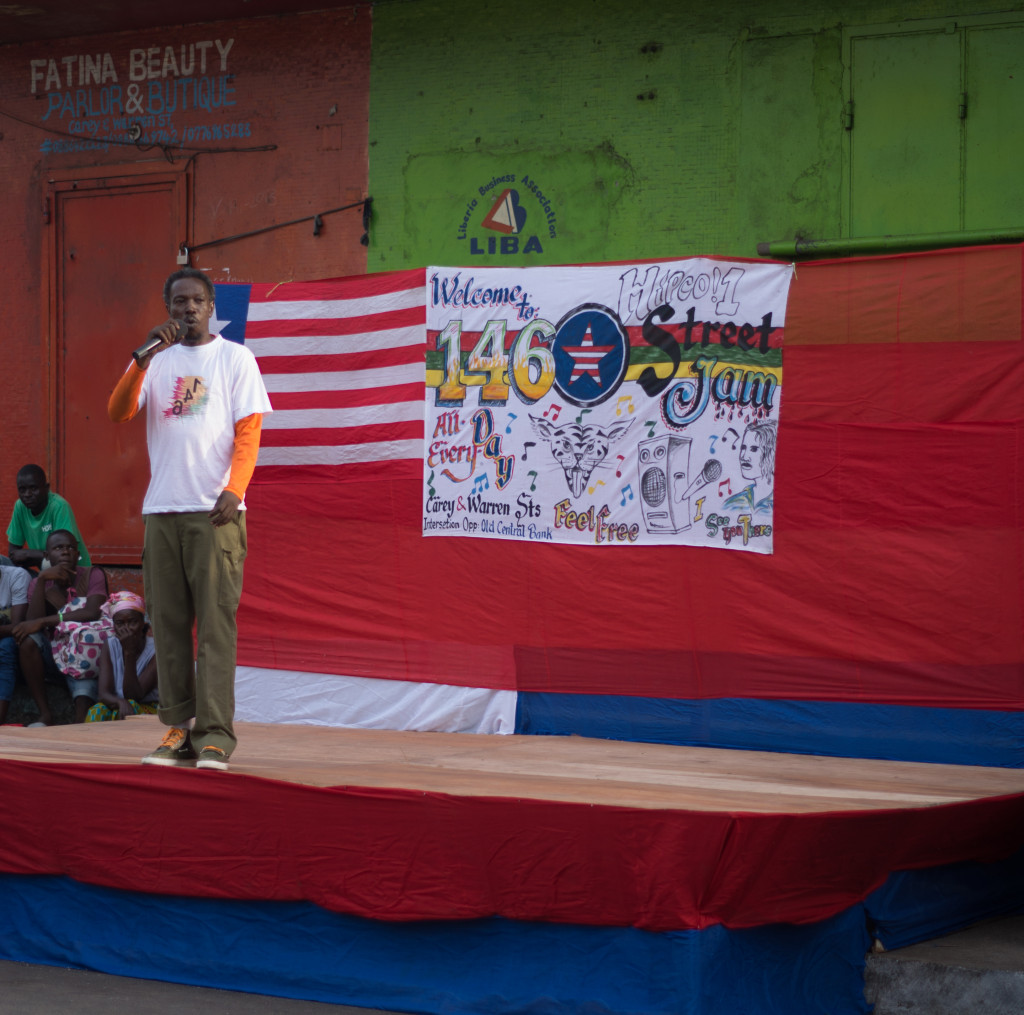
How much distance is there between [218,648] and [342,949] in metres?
0.99

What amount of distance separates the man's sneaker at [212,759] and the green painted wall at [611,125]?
15.1 feet

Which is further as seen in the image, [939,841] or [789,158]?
[789,158]

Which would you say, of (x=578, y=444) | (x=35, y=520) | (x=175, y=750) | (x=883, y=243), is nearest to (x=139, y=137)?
(x=35, y=520)

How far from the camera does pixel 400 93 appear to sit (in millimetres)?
8703

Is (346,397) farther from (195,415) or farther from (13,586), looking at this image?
(13,586)

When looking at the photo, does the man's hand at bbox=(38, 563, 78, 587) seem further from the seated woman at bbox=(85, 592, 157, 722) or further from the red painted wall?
the red painted wall

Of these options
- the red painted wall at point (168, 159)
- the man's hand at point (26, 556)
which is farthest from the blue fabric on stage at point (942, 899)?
the man's hand at point (26, 556)

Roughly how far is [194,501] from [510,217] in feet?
14.8

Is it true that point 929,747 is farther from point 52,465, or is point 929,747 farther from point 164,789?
point 52,465

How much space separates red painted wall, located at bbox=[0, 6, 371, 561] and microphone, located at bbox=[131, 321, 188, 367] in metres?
4.36

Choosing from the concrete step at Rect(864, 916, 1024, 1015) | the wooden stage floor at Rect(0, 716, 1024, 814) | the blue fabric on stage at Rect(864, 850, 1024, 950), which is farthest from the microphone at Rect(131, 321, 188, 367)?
the concrete step at Rect(864, 916, 1024, 1015)

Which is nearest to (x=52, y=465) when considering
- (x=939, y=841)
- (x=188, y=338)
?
(x=188, y=338)

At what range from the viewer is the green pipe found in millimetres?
7305

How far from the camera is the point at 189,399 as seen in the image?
4426 millimetres
